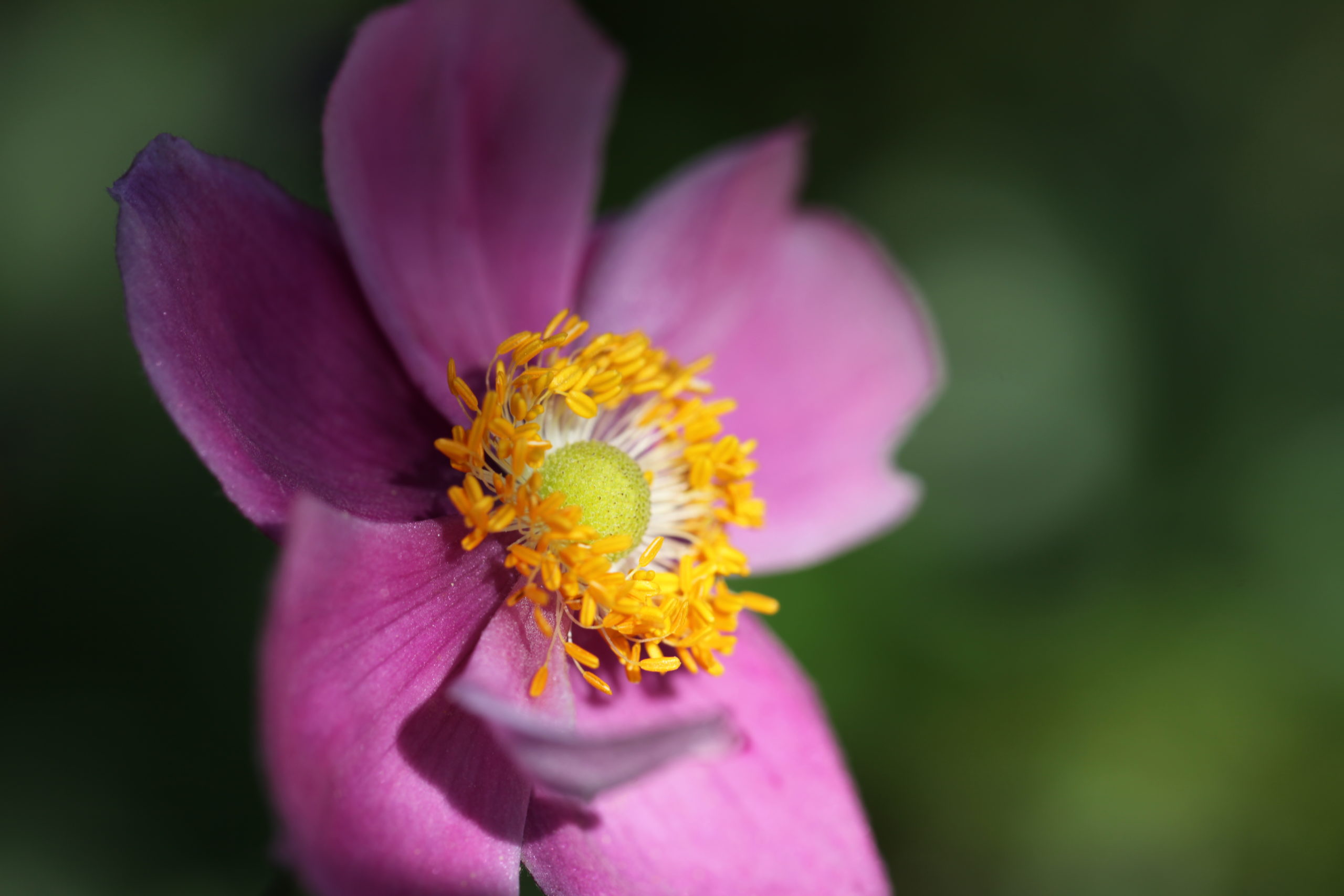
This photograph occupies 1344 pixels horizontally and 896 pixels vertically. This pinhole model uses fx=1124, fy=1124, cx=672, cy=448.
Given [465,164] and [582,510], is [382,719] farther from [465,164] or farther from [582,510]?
[465,164]

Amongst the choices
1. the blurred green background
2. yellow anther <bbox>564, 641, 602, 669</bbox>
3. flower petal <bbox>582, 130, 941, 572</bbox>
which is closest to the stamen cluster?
yellow anther <bbox>564, 641, 602, 669</bbox>

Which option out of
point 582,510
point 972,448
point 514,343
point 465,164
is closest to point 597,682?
point 582,510

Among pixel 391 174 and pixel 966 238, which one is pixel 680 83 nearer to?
pixel 966 238

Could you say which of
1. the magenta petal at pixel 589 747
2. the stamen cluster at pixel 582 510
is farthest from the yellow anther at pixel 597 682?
the magenta petal at pixel 589 747

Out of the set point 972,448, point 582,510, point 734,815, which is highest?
point 972,448

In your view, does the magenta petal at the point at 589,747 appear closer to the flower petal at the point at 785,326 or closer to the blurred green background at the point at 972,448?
the flower petal at the point at 785,326

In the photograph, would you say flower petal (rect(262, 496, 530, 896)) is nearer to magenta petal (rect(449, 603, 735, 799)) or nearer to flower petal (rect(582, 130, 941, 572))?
magenta petal (rect(449, 603, 735, 799))
